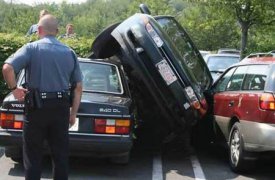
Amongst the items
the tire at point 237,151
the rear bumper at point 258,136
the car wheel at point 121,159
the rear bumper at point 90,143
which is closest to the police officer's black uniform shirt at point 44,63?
the rear bumper at point 90,143

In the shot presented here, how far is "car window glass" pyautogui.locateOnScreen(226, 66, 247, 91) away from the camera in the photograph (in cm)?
759

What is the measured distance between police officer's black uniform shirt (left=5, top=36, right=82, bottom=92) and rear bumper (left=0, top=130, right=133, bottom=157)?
156cm

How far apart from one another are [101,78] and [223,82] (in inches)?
78.3

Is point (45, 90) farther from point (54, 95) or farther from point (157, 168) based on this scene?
point (157, 168)

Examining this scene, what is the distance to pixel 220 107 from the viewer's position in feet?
26.0

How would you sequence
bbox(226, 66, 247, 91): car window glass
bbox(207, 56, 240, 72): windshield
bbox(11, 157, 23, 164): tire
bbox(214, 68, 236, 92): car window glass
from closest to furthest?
bbox(11, 157, 23, 164): tire, bbox(226, 66, 247, 91): car window glass, bbox(214, 68, 236, 92): car window glass, bbox(207, 56, 240, 72): windshield

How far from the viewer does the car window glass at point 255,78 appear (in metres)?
6.80

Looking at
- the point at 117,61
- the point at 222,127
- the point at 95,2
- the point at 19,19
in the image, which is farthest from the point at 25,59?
the point at 95,2

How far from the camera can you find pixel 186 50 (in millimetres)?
8656

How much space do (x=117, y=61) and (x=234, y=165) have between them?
2261mm

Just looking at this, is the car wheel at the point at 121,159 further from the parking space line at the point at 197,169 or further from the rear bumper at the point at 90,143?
the parking space line at the point at 197,169

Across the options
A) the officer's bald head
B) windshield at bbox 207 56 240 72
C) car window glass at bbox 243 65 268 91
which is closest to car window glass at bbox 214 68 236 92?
car window glass at bbox 243 65 268 91

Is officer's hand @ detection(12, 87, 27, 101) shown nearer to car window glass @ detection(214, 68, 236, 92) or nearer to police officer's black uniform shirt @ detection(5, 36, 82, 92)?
police officer's black uniform shirt @ detection(5, 36, 82, 92)

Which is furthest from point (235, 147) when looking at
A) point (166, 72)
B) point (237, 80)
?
point (166, 72)
